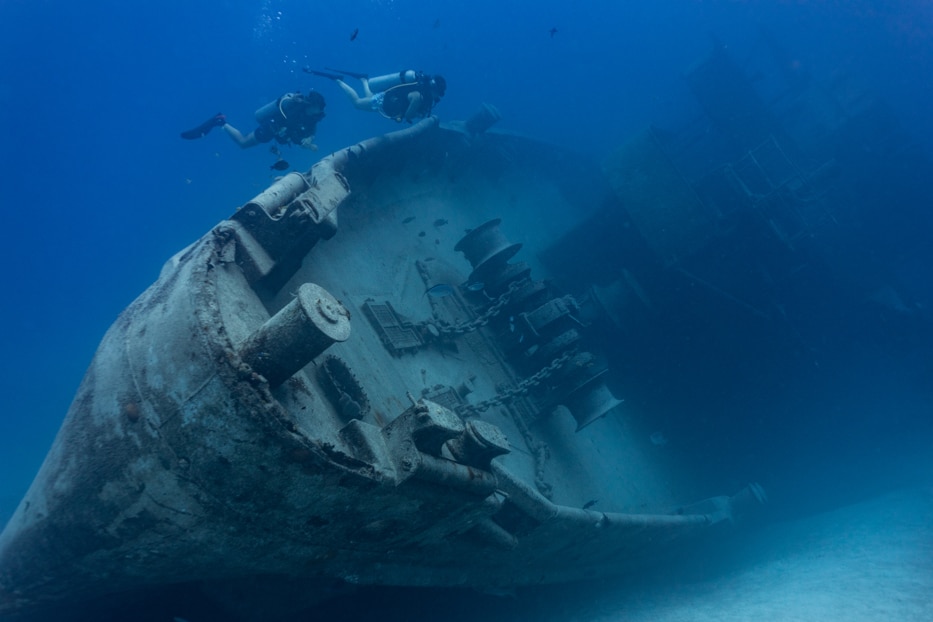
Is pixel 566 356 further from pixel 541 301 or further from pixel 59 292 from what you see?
pixel 59 292

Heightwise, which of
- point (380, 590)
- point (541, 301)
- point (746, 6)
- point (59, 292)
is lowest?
point (380, 590)

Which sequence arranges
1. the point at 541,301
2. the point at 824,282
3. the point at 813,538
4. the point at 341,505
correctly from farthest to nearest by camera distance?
the point at 824,282 < the point at 813,538 < the point at 541,301 < the point at 341,505

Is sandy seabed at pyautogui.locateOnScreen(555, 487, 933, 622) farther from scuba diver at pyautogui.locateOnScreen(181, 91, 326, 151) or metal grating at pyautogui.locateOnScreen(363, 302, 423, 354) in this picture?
scuba diver at pyautogui.locateOnScreen(181, 91, 326, 151)

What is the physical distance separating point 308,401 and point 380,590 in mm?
3057

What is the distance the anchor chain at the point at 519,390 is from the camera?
4895 millimetres

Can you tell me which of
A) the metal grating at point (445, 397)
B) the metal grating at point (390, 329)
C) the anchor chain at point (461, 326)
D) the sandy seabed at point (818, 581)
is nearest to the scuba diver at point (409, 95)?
the anchor chain at point (461, 326)

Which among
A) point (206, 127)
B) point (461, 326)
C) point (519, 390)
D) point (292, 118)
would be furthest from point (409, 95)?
point (206, 127)

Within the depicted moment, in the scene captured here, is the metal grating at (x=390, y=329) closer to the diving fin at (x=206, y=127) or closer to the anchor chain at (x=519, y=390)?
the anchor chain at (x=519, y=390)

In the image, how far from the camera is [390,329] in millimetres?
4867

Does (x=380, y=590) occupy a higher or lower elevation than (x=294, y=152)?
lower

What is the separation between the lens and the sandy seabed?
5.12 meters

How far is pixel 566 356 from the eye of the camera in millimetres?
5938

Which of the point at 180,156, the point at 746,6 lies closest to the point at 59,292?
the point at 180,156

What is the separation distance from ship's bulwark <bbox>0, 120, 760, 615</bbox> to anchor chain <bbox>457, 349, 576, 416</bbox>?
1515 millimetres
